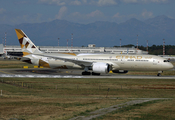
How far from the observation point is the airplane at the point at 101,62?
53.7 metres

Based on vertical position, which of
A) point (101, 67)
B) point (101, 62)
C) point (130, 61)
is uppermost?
point (130, 61)

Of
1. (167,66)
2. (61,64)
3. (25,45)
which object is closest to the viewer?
(167,66)

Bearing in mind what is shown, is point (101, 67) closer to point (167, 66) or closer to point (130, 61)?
point (130, 61)

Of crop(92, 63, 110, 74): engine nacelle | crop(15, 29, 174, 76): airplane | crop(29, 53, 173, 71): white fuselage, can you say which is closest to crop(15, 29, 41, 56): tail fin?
crop(15, 29, 174, 76): airplane

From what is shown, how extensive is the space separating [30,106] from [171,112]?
12050 millimetres

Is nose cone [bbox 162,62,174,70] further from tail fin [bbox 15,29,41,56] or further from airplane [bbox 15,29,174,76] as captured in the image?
tail fin [bbox 15,29,41,56]

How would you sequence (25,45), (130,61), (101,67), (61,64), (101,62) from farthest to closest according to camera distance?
(25,45) < (61,64) < (101,62) < (130,61) < (101,67)

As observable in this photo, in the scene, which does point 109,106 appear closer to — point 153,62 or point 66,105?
point 66,105

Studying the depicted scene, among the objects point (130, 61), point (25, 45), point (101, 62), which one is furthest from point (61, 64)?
point (130, 61)

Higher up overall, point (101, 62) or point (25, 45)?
point (25, 45)

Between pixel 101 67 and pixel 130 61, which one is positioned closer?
pixel 101 67

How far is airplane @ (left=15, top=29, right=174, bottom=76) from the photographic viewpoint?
176 feet

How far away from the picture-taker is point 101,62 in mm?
55375

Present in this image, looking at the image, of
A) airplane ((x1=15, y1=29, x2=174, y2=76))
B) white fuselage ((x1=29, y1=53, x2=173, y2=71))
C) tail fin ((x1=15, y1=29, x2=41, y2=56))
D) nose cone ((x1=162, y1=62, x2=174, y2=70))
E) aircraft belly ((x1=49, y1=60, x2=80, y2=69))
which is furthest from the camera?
tail fin ((x1=15, y1=29, x2=41, y2=56))
